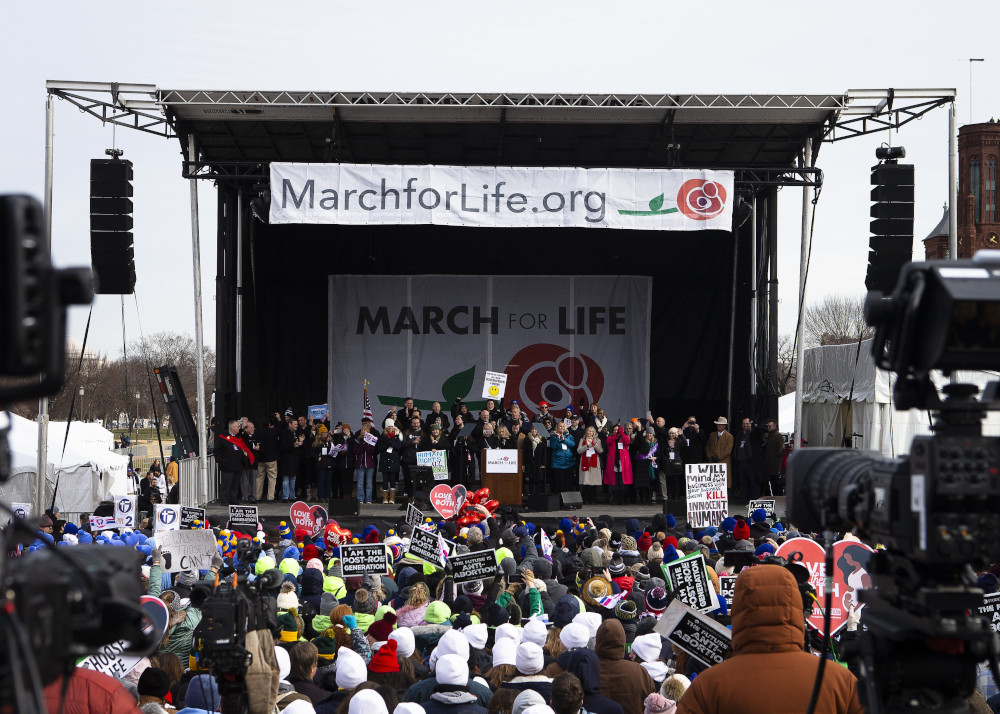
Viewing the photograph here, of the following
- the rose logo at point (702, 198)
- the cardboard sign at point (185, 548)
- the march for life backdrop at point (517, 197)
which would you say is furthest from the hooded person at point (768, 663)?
the rose logo at point (702, 198)

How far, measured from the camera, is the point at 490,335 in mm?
21047

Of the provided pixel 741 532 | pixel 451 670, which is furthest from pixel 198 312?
pixel 451 670

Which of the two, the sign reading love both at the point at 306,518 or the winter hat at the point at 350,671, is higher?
the winter hat at the point at 350,671

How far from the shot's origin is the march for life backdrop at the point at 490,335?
2092cm

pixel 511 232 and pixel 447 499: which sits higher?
pixel 511 232

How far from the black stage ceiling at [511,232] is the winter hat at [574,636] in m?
11.1

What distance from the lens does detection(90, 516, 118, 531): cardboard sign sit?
39.4 ft

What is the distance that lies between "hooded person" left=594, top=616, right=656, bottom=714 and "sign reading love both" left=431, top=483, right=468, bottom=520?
7955 mm

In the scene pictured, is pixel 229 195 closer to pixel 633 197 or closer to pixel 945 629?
pixel 633 197

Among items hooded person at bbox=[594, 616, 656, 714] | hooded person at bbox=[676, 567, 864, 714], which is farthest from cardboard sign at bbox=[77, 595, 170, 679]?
hooded person at bbox=[676, 567, 864, 714]

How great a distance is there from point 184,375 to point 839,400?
56.7 m

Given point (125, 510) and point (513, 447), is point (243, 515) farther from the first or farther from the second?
point (513, 447)

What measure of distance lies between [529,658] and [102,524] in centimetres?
824

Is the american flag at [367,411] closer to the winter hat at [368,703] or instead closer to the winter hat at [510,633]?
the winter hat at [510,633]
